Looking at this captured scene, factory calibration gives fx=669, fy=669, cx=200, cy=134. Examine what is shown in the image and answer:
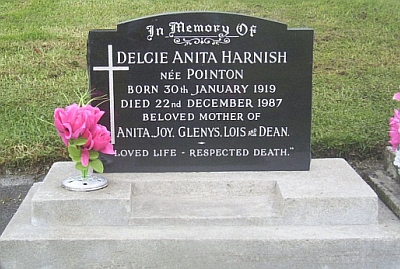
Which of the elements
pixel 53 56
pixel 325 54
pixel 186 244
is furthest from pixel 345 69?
pixel 186 244

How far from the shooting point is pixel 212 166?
3770mm

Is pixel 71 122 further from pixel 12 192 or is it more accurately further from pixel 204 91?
pixel 12 192

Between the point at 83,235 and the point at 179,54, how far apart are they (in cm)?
111

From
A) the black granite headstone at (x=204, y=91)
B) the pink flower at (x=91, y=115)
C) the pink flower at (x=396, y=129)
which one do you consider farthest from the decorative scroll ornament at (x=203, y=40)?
the pink flower at (x=396, y=129)

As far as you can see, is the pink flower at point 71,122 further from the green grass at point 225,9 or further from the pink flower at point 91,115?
the green grass at point 225,9

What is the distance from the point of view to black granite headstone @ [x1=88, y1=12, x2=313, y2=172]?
11.9ft

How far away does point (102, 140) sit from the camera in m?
3.35

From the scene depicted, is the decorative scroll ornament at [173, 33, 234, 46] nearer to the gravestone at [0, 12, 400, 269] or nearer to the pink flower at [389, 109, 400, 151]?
the gravestone at [0, 12, 400, 269]

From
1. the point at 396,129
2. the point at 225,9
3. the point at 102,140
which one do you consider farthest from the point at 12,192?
the point at 225,9

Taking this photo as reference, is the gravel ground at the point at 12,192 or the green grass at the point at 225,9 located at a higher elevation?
the green grass at the point at 225,9

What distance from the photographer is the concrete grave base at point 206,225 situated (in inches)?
126

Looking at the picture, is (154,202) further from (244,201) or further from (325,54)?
(325,54)

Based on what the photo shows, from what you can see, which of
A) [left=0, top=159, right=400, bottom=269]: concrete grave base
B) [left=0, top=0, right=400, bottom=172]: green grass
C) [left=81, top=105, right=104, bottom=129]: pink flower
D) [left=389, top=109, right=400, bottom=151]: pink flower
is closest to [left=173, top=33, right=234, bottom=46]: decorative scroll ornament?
[left=81, top=105, right=104, bottom=129]: pink flower

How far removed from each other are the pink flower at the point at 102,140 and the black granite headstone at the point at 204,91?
31 cm
